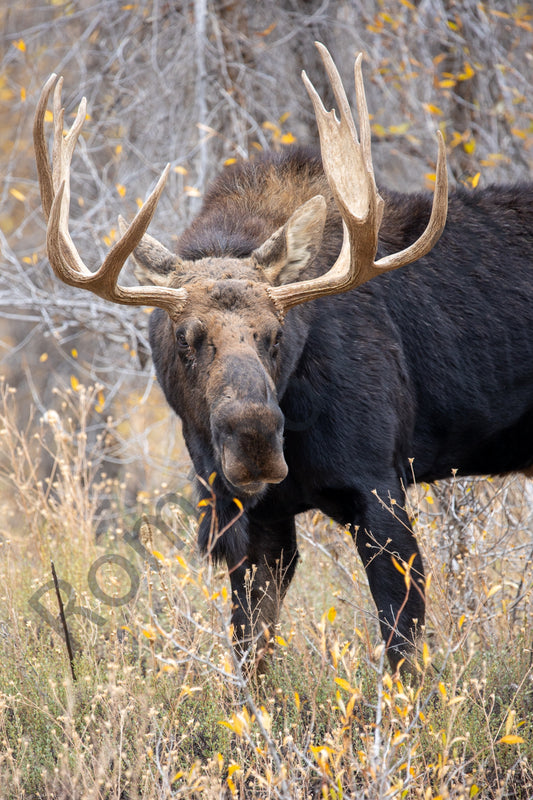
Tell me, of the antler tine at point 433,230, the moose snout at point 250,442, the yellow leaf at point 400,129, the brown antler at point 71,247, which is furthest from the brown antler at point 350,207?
the yellow leaf at point 400,129

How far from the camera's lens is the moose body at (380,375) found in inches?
149

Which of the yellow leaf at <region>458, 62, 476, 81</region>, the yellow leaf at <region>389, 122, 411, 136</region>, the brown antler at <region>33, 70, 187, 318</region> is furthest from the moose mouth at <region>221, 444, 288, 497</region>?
the yellow leaf at <region>458, 62, 476, 81</region>

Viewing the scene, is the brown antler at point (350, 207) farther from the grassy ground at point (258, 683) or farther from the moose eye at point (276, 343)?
the grassy ground at point (258, 683)

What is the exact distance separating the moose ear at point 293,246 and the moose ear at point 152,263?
0.38 m

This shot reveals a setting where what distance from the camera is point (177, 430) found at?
7.94 meters

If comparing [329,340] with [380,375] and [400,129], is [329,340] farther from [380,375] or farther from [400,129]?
[400,129]

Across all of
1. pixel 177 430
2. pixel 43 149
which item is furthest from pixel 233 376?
pixel 177 430

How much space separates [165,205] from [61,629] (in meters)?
3.52

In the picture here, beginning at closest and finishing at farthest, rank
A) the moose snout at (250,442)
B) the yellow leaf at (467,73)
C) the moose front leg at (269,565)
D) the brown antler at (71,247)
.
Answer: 1. the moose snout at (250,442)
2. the brown antler at (71,247)
3. the moose front leg at (269,565)
4. the yellow leaf at (467,73)

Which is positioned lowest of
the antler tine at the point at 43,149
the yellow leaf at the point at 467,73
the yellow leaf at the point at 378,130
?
the antler tine at the point at 43,149

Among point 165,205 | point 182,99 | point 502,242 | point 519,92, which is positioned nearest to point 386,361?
point 502,242

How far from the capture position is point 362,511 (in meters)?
3.80

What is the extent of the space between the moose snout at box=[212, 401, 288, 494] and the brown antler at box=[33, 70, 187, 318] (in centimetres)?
66

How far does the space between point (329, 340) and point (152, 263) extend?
851 mm
